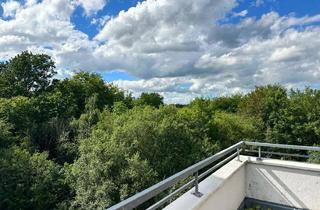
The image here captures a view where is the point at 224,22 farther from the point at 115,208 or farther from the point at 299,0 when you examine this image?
the point at 115,208

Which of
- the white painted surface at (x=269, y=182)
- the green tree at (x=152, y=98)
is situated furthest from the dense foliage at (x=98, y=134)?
the white painted surface at (x=269, y=182)

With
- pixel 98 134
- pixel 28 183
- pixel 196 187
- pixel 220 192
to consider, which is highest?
pixel 196 187

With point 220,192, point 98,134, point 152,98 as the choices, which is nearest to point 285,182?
point 220,192

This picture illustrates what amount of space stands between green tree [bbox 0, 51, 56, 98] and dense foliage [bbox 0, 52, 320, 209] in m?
0.08

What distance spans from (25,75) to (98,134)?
1353 cm

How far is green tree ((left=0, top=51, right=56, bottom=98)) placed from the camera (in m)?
24.1

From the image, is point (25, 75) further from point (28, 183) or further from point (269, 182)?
point (269, 182)

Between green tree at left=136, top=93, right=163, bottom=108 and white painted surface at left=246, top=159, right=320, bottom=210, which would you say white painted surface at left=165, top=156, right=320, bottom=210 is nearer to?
white painted surface at left=246, top=159, right=320, bottom=210

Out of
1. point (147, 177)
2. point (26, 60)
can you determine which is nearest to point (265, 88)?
point (147, 177)

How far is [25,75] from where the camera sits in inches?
979

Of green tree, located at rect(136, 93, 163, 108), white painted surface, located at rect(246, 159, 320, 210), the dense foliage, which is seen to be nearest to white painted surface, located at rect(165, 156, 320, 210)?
white painted surface, located at rect(246, 159, 320, 210)

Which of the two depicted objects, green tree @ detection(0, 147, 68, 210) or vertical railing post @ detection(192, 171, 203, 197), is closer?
vertical railing post @ detection(192, 171, 203, 197)

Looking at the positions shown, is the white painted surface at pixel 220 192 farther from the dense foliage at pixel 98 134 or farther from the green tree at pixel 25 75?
the green tree at pixel 25 75

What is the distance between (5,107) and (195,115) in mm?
12181
